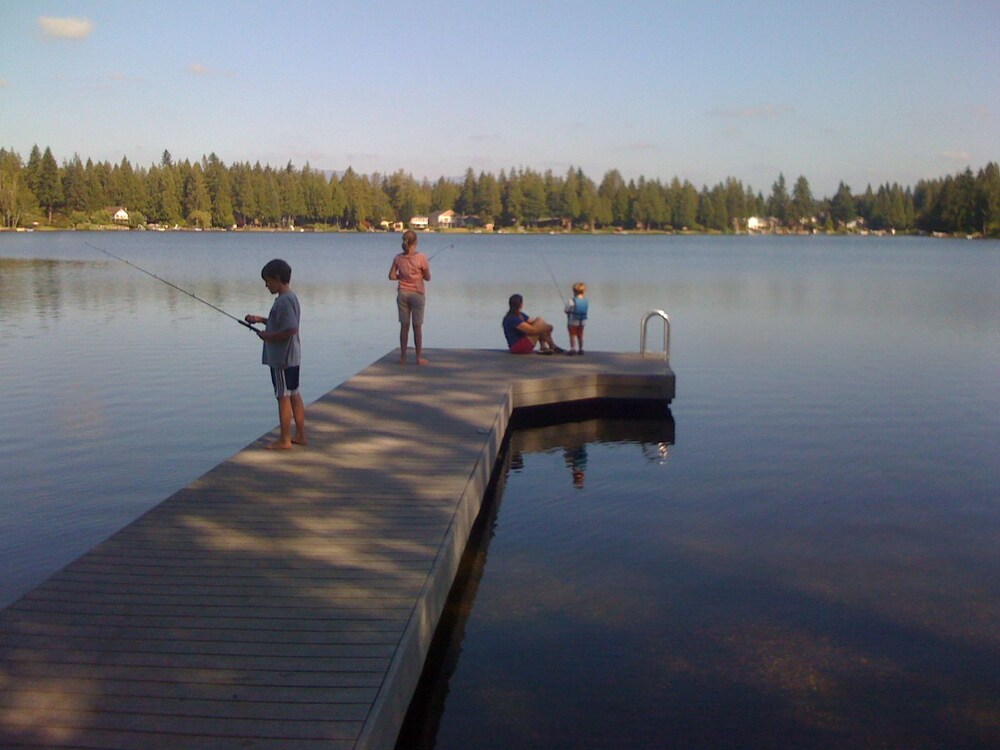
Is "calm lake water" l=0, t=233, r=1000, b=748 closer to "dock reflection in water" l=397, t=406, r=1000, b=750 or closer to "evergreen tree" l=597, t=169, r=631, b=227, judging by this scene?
"dock reflection in water" l=397, t=406, r=1000, b=750

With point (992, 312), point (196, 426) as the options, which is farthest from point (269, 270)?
point (992, 312)

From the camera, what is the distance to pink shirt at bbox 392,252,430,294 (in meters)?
11.6

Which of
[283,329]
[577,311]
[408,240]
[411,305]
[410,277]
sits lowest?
[577,311]

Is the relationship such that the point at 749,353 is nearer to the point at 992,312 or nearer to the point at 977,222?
the point at 992,312

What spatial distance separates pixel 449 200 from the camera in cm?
16712

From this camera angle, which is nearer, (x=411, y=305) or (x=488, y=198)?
(x=411, y=305)

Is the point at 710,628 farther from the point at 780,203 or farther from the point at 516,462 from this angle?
the point at 780,203

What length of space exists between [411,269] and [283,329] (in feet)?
14.9

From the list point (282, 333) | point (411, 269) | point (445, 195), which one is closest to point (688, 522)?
point (282, 333)

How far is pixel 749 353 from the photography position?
1716cm

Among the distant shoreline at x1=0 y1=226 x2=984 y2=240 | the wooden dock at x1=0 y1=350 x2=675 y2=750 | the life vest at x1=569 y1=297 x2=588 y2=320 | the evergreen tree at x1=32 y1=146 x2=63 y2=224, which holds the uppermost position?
the evergreen tree at x1=32 y1=146 x2=63 y2=224

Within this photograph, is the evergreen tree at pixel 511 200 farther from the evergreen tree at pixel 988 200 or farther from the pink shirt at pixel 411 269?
the pink shirt at pixel 411 269

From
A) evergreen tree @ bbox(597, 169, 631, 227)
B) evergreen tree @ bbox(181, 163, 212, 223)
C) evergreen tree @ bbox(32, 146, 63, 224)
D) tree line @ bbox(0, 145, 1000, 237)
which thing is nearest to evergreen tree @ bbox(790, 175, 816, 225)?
tree line @ bbox(0, 145, 1000, 237)

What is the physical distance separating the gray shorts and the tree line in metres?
112
